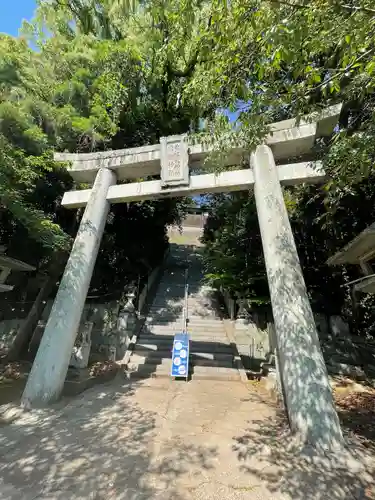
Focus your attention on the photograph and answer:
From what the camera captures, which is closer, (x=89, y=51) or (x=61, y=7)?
(x=89, y=51)

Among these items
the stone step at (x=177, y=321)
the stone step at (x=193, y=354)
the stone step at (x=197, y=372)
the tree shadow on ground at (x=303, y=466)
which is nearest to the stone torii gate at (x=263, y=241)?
the tree shadow on ground at (x=303, y=466)

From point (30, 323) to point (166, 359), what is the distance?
4.71 meters

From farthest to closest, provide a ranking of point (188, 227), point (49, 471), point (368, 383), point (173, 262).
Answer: point (188, 227)
point (173, 262)
point (368, 383)
point (49, 471)

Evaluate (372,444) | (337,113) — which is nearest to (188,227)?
(337,113)

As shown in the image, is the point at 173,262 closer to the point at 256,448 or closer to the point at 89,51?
the point at 89,51

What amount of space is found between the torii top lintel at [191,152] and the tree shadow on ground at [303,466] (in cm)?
507

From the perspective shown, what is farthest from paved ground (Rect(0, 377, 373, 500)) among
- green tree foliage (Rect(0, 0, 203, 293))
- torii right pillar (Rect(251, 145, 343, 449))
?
green tree foliage (Rect(0, 0, 203, 293))

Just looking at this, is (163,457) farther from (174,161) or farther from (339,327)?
(339,327)

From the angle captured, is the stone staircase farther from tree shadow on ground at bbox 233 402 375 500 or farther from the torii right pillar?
tree shadow on ground at bbox 233 402 375 500

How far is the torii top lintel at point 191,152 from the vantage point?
5.85m

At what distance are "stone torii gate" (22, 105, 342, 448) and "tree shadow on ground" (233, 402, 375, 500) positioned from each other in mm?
237

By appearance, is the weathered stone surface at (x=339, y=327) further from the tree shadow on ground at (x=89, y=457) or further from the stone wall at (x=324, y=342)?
the tree shadow on ground at (x=89, y=457)

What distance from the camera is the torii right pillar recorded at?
3767 mm

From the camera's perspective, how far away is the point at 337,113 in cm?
560
